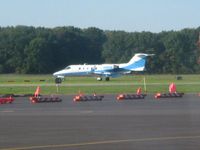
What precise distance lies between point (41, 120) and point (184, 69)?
359 feet

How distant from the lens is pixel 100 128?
2133 cm

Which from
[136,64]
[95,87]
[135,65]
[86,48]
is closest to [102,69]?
[135,65]

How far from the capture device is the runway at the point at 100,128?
668 inches

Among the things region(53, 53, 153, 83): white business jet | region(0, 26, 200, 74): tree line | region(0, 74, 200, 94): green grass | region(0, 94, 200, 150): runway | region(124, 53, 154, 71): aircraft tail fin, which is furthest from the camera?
region(0, 26, 200, 74): tree line

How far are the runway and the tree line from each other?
96034 millimetres

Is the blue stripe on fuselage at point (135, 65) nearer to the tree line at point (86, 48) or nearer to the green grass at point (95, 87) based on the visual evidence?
the green grass at point (95, 87)

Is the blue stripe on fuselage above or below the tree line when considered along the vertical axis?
below

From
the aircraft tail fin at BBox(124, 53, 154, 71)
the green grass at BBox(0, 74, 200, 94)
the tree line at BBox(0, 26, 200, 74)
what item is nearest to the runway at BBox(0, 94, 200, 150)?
the green grass at BBox(0, 74, 200, 94)

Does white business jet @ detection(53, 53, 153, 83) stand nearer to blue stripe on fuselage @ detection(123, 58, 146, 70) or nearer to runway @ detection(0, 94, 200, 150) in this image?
blue stripe on fuselage @ detection(123, 58, 146, 70)

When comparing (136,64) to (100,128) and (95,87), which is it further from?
(100,128)

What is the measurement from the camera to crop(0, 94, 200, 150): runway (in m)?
17.0

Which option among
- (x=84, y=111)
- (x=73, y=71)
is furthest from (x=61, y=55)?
(x=84, y=111)

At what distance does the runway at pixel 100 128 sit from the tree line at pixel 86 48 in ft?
315

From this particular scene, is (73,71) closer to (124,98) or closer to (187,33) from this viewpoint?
(187,33)
